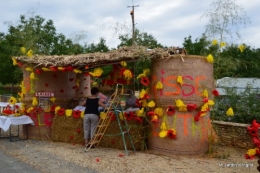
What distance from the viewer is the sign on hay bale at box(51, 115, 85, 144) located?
8.89 meters

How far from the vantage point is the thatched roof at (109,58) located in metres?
7.26

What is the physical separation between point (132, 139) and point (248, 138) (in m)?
3.13

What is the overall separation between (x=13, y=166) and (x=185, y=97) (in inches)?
163

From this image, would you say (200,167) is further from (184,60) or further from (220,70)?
(220,70)

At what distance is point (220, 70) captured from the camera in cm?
829

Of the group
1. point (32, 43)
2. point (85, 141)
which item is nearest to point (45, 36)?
point (32, 43)

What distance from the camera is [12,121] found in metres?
9.07

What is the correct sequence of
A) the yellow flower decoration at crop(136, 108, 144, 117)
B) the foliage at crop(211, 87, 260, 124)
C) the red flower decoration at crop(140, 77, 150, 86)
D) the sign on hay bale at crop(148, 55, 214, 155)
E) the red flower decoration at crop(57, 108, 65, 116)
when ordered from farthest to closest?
1. the foliage at crop(211, 87, 260, 124)
2. the red flower decoration at crop(57, 108, 65, 116)
3. the yellow flower decoration at crop(136, 108, 144, 117)
4. the red flower decoration at crop(140, 77, 150, 86)
5. the sign on hay bale at crop(148, 55, 214, 155)

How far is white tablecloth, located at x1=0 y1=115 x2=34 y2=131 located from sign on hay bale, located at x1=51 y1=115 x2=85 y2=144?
34.5 inches

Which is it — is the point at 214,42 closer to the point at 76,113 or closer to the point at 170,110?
the point at 170,110

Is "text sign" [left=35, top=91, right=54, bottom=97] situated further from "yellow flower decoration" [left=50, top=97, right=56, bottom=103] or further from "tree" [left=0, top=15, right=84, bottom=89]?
"tree" [left=0, top=15, right=84, bottom=89]

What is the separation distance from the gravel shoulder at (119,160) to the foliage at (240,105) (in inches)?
59.4

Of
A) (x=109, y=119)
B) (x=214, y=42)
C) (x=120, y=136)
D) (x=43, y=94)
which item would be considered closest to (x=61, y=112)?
(x=43, y=94)

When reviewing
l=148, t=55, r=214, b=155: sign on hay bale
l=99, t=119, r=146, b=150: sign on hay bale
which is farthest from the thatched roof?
l=99, t=119, r=146, b=150: sign on hay bale
